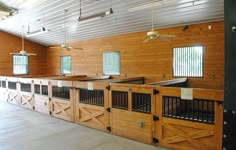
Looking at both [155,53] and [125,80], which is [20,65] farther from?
[155,53]

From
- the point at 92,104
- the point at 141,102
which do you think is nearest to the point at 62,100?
the point at 92,104

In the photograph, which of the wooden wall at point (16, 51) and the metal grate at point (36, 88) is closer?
the metal grate at point (36, 88)

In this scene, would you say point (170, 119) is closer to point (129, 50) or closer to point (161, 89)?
point (161, 89)

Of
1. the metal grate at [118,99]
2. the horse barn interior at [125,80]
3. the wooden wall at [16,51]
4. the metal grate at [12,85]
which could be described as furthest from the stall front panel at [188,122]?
the wooden wall at [16,51]

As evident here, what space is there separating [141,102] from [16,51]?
380 inches

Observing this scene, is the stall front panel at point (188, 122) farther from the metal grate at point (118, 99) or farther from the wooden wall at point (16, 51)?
the wooden wall at point (16, 51)

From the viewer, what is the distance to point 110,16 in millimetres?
6570

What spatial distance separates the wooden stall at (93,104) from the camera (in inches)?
176

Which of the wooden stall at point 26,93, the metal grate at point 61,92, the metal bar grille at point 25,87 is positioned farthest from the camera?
the metal bar grille at point 25,87

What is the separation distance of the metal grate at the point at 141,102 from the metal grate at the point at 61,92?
216 cm

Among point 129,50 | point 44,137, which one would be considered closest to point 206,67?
point 129,50

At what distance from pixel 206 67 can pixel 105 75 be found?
441 cm

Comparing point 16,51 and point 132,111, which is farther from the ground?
point 16,51

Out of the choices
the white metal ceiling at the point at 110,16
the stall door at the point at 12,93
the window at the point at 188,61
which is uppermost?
the white metal ceiling at the point at 110,16
